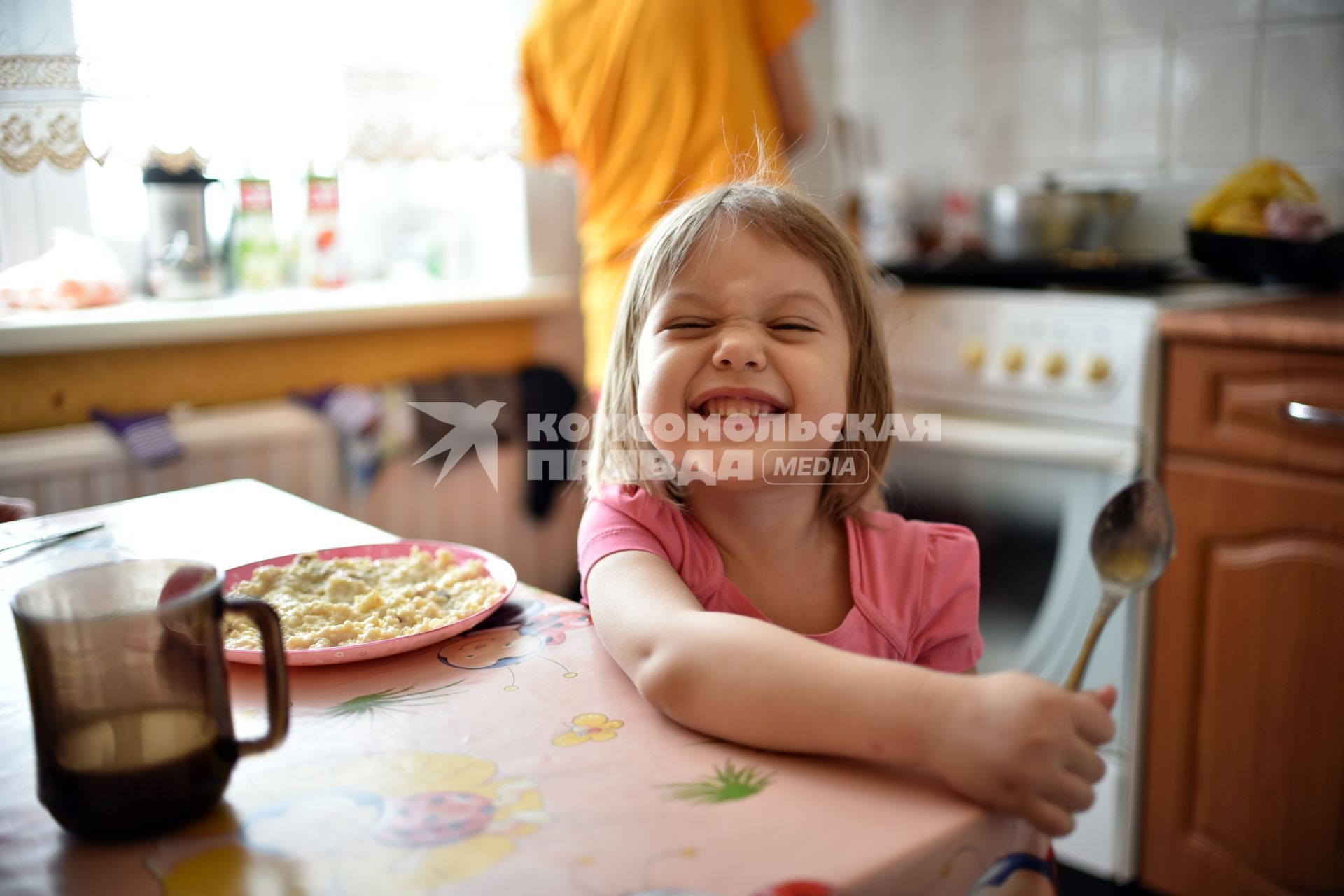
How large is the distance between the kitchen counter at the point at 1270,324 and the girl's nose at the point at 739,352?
90 centimetres

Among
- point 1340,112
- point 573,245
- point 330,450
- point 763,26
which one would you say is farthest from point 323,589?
point 1340,112

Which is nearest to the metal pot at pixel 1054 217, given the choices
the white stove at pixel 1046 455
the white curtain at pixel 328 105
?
the white stove at pixel 1046 455

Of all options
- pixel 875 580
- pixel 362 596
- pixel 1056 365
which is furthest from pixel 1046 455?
pixel 362 596

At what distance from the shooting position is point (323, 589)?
0.74 metres

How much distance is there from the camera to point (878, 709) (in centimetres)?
49

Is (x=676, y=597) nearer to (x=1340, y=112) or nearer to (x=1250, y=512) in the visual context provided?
(x=1250, y=512)

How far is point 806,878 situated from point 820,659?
0.41 ft

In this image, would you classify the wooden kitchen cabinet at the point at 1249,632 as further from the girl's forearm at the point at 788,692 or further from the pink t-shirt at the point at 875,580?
the girl's forearm at the point at 788,692

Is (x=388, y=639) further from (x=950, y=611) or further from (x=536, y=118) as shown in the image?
(x=536, y=118)

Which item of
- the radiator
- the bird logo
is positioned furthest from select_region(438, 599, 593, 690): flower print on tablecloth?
the bird logo

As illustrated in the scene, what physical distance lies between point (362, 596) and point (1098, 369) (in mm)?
1168

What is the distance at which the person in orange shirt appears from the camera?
1.60m

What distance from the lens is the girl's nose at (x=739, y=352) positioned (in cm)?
71

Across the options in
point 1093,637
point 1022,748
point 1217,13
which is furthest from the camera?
point 1217,13
